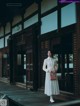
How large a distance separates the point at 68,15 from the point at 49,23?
2.84 m

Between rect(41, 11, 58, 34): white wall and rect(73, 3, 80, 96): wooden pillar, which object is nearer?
rect(73, 3, 80, 96): wooden pillar

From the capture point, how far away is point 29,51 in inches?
806

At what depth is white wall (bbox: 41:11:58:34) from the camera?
1561 centimetres

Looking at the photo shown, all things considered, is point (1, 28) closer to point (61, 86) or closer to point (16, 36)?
point (16, 36)

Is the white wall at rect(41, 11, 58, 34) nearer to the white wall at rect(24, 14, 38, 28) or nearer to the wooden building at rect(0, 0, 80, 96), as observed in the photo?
the wooden building at rect(0, 0, 80, 96)

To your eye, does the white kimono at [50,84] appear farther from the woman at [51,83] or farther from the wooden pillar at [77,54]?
the wooden pillar at [77,54]

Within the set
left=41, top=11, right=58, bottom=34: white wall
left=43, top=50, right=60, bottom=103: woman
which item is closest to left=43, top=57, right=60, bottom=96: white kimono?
left=43, top=50, right=60, bottom=103: woman

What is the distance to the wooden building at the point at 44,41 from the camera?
13.1 metres

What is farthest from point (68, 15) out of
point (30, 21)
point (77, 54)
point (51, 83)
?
point (30, 21)

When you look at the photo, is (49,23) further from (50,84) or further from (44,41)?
(50,84)

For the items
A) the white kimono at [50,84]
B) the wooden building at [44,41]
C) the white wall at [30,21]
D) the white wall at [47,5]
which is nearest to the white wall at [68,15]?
the wooden building at [44,41]

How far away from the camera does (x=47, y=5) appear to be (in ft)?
55.9

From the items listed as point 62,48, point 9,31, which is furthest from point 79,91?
point 9,31

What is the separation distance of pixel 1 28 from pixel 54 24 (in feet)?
55.3
